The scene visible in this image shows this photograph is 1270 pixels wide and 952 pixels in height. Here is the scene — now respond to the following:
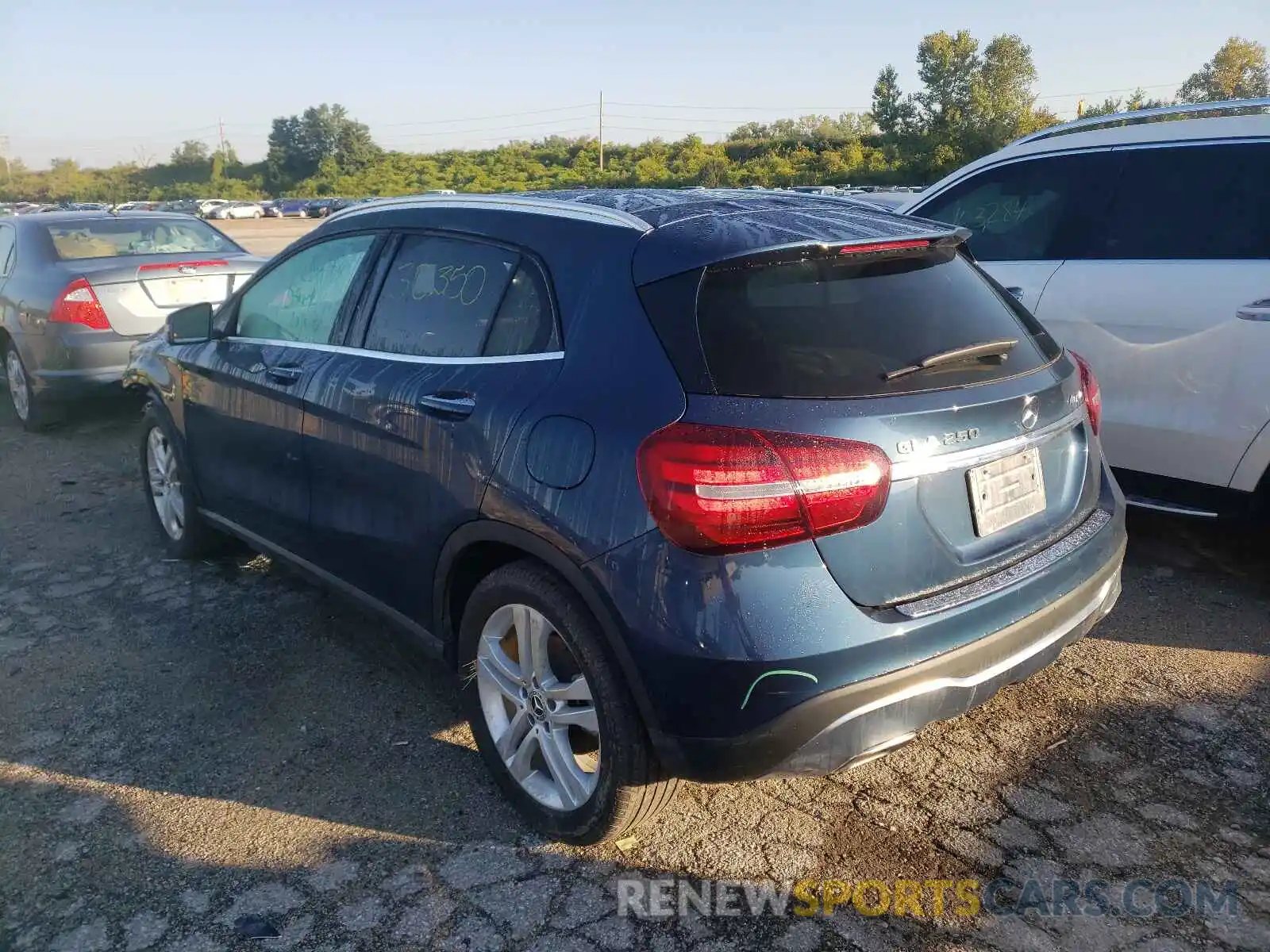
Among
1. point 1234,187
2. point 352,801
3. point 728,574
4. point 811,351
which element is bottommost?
point 352,801

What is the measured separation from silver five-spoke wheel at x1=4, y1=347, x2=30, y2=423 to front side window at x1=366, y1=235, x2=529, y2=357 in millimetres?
5588

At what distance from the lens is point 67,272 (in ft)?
23.2

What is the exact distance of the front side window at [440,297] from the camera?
291 cm

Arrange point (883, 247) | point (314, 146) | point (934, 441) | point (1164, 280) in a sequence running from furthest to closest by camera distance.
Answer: point (314, 146), point (1164, 280), point (883, 247), point (934, 441)

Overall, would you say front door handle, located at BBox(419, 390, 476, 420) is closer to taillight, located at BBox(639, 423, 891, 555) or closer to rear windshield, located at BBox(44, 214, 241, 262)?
taillight, located at BBox(639, 423, 891, 555)

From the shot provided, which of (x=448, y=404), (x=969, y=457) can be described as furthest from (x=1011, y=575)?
(x=448, y=404)

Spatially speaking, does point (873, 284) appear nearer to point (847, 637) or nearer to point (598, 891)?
point (847, 637)

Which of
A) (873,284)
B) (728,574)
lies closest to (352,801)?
(728,574)

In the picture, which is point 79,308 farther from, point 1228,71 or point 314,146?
point 314,146

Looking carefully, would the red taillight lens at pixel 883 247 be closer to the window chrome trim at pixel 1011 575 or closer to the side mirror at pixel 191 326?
the window chrome trim at pixel 1011 575

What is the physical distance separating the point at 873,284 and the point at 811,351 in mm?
369

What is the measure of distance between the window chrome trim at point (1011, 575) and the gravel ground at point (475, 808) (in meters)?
0.72

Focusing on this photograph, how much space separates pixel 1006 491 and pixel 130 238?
735 centimetres

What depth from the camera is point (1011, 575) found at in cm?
249
